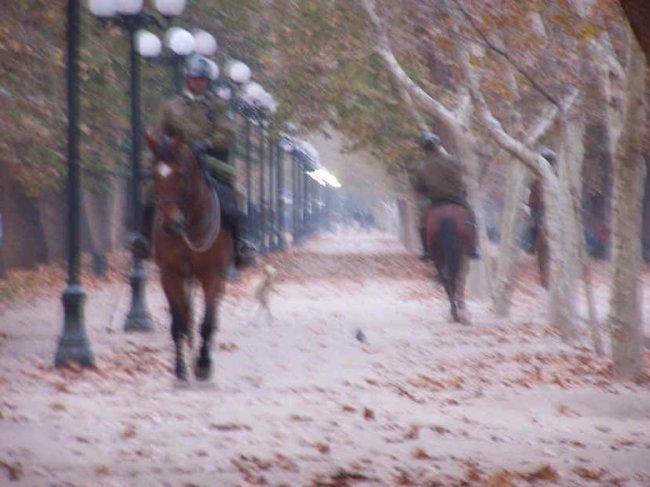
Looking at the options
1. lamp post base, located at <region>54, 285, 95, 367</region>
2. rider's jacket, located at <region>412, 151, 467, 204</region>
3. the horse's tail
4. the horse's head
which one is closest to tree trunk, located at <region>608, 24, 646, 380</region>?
the horse's head

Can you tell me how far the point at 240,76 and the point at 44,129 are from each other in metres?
5.53

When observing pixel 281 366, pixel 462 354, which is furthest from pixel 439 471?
pixel 462 354

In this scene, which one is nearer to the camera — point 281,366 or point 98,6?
point 281,366

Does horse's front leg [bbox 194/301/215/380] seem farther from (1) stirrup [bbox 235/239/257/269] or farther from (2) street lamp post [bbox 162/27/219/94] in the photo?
(2) street lamp post [bbox 162/27/219/94]

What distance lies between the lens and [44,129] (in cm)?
3241

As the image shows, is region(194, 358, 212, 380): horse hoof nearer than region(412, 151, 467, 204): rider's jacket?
Yes

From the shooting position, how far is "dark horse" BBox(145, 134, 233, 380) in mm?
15039

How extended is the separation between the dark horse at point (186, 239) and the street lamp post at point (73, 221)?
173cm

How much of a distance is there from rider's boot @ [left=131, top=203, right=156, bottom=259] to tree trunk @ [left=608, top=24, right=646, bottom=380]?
422 centimetres

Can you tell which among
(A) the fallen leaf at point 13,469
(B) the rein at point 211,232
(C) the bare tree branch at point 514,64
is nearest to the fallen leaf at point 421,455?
(A) the fallen leaf at point 13,469

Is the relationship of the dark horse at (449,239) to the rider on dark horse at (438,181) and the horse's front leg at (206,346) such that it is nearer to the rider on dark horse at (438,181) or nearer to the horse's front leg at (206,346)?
the rider on dark horse at (438,181)

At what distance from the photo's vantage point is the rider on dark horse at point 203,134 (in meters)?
15.1

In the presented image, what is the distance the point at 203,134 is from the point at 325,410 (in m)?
3.02

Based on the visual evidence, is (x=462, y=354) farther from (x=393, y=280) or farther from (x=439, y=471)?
(x=393, y=280)
